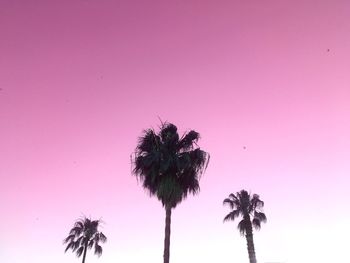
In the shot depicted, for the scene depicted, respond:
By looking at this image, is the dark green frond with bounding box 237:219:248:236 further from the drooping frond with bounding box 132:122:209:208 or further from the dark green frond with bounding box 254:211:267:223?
the drooping frond with bounding box 132:122:209:208

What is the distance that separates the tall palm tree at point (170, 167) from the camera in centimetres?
2405

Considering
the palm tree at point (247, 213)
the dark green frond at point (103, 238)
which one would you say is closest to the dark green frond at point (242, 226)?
the palm tree at point (247, 213)

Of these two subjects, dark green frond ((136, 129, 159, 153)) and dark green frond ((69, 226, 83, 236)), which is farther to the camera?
dark green frond ((69, 226, 83, 236))

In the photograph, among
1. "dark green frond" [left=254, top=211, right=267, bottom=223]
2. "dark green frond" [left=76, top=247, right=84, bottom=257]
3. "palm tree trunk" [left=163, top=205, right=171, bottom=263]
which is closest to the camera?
"palm tree trunk" [left=163, top=205, right=171, bottom=263]

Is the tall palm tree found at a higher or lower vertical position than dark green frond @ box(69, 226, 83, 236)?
lower

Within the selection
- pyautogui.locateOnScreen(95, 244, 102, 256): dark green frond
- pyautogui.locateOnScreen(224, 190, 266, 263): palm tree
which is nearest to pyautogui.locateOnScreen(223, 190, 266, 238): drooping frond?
pyautogui.locateOnScreen(224, 190, 266, 263): palm tree

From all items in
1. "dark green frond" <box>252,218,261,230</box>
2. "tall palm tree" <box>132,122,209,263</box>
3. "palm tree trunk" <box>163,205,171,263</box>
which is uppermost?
"dark green frond" <box>252,218,261,230</box>

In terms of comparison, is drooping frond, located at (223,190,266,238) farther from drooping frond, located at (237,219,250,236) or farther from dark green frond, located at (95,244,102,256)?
dark green frond, located at (95,244,102,256)

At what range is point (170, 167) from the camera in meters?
24.7

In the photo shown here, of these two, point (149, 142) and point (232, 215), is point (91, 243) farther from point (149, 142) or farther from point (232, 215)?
point (149, 142)

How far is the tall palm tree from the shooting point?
78.9 ft

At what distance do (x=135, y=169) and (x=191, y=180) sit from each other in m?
3.47

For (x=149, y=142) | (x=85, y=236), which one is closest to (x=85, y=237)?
(x=85, y=236)

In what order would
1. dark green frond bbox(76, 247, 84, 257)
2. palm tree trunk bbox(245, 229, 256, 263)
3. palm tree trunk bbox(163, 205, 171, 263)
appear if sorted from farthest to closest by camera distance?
dark green frond bbox(76, 247, 84, 257) < palm tree trunk bbox(245, 229, 256, 263) < palm tree trunk bbox(163, 205, 171, 263)
